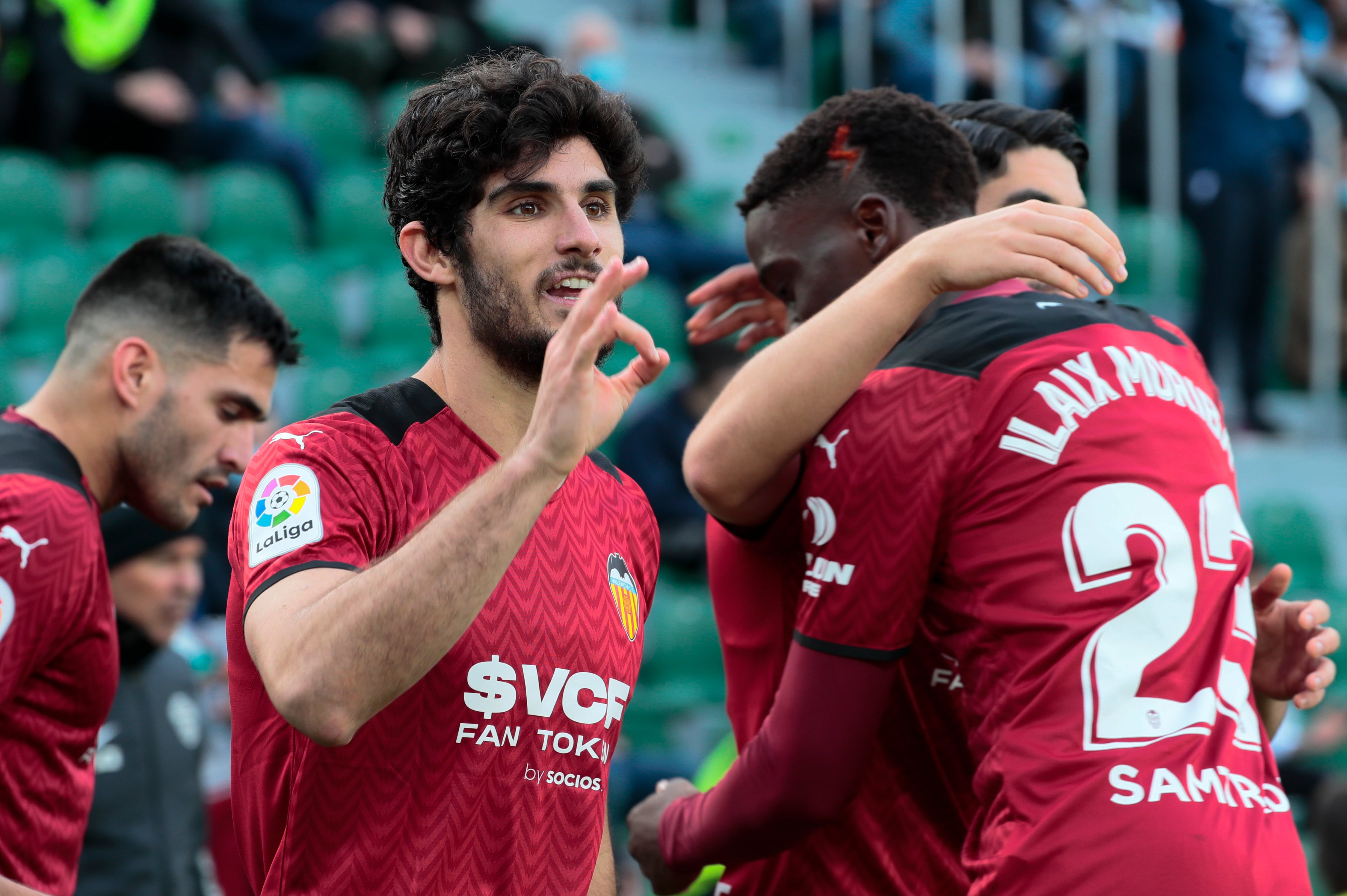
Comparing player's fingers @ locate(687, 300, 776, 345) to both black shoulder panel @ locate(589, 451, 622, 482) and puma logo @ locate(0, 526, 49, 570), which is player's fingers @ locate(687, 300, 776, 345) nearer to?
black shoulder panel @ locate(589, 451, 622, 482)

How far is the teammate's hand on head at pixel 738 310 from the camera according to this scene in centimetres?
350

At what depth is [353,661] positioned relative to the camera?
202cm

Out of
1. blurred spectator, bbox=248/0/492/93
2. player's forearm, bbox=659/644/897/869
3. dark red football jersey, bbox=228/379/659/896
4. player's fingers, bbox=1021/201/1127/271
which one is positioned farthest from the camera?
blurred spectator, bbox=248/0/492/93

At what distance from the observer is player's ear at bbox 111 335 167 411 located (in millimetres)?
3477

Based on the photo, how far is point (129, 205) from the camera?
8195 millimetres

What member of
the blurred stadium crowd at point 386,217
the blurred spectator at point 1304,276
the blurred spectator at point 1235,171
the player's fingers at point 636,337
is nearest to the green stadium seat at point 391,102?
the blurred stadium crowd at point 386,217

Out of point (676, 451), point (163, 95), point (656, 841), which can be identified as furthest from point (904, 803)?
point (163, 95)

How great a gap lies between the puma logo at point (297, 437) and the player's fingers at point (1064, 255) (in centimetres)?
120

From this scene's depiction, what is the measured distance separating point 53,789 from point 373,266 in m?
6.17

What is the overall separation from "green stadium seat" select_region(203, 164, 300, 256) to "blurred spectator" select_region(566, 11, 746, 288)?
2.06 metres

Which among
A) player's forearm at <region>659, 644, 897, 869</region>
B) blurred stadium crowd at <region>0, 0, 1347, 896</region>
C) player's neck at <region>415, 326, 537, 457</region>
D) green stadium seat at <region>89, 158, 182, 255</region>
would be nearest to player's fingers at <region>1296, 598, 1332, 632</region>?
player's forearm at <region>659, 644, 897, 869</region>

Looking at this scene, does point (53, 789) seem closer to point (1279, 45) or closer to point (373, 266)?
point (373, 266)

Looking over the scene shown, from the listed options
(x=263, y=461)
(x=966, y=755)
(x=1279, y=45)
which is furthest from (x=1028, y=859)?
(x=1279, y=45)

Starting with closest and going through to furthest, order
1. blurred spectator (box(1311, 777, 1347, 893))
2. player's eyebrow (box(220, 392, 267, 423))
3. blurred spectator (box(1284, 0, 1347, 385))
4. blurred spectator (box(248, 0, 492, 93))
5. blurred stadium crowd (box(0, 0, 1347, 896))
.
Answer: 1. player's eyebrow (box(220, 392, 267, 423))
2. blurred spectator (box(1311, 777, 1347, 893))
3. blurred stadium crowd (box(0, 0, 1347, 896))
4. blurred spectator (box(1284, 0, 1347, 385))
5. blurred spectator (box(248, 0, 492, 93))
